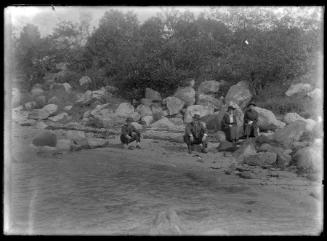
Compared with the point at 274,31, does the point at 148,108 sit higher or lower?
lower

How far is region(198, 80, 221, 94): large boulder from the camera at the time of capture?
42.8ft

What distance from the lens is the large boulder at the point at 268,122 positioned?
1266cm

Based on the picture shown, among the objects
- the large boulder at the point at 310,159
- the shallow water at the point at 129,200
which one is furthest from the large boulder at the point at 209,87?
the large boulder at the point at 310,159

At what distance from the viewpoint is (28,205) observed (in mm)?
11758

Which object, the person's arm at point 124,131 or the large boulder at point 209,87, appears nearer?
the person's arm at point 124,131

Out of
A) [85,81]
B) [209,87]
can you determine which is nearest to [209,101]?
[209,87]

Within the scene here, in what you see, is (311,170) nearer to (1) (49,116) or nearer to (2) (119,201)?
(2) (119,201)

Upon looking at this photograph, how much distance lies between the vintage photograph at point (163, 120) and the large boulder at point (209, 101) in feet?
0.09

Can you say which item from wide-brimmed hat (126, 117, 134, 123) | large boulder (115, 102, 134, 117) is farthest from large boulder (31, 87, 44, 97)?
wide-brimmed hat (126, 117, 134, 123)

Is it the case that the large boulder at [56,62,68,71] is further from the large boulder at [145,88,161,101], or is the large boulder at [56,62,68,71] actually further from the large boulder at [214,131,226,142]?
the large boulder at [214,131,226,142]

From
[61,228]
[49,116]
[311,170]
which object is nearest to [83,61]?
[49,116]

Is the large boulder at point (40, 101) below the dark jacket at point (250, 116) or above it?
above

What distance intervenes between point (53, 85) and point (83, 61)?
1.05 meters

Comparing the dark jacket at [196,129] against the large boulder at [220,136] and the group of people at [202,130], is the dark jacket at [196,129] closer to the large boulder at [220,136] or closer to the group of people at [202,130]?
the group of people at [202,130]
